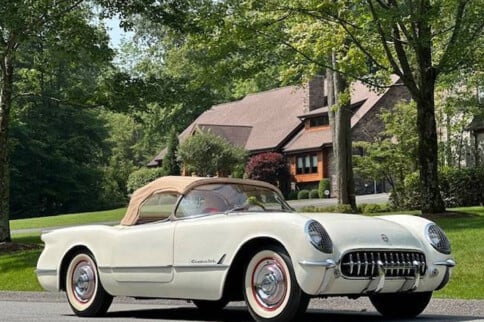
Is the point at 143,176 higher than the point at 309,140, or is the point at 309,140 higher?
the point at 309,140

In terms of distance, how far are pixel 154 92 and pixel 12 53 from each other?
3.91m

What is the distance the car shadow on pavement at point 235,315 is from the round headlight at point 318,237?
1059 mm

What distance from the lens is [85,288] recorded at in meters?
9.55

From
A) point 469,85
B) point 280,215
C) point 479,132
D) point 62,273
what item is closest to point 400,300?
point 280,215

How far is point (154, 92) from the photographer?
2331 centimetres

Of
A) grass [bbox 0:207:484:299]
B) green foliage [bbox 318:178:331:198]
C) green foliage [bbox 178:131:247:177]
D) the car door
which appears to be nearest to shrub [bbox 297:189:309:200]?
green foliage [bbox 318:178:331:198]

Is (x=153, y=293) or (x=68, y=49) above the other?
(x=68, y=49)

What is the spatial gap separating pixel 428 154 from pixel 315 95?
3483cm

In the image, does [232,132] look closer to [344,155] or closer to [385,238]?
[344,155]

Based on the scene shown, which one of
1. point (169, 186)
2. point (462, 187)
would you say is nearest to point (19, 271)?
point (169, 186)

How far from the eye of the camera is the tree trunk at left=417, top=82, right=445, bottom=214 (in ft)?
75.5

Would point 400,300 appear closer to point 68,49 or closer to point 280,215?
point 280,215

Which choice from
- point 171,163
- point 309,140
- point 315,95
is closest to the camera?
point 309,140

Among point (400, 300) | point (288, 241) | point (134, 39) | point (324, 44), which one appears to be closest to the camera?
point (288, 241)
